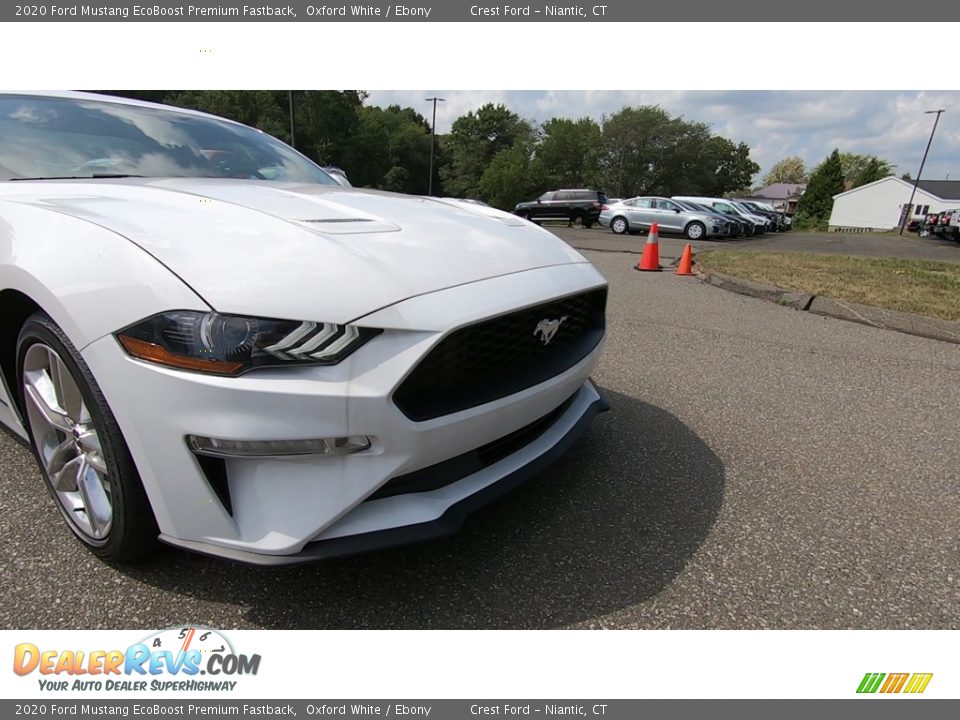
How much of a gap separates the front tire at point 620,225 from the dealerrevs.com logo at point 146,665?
822 inches

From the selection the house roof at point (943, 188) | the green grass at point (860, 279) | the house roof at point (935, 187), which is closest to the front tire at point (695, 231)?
the green grass at point (860, 279)

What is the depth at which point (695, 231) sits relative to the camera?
19188 millimetres

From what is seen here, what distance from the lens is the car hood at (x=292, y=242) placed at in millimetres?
1375

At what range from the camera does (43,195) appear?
1808 mm

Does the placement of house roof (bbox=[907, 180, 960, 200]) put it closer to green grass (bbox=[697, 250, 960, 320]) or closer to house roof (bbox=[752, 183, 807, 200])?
house roof (bbox=[752, 183, 807, 200])

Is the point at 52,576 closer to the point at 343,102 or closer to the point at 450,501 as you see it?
the point at 450,501

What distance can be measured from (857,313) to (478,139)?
224ft

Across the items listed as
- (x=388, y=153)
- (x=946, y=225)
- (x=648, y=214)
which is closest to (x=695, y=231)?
(x=648, y=214)

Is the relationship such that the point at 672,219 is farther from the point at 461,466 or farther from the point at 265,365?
the point at 265,365

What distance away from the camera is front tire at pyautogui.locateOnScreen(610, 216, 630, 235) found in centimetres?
2066

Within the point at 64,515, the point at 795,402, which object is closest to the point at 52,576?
the point at 64,515

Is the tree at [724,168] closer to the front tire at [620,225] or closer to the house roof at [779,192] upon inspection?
the house roof at [779,192]

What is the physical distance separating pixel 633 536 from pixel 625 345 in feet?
8.84

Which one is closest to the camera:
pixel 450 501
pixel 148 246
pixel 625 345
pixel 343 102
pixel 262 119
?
pixel 148 246
